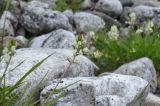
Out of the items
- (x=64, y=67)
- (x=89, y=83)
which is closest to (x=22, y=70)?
(x=64, y=67)

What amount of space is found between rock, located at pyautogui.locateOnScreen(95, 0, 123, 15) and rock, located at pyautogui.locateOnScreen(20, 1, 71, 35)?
280 centimetres

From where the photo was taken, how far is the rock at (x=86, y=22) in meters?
11.1

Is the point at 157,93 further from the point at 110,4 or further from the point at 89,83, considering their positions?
the point at 110,4

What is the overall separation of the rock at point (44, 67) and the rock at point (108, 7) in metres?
6.70

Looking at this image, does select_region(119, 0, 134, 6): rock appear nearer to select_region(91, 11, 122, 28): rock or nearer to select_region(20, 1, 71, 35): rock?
select_region(91, 11, 122, 28): rock

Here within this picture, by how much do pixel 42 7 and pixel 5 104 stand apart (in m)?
6.99

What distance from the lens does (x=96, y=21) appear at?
11.5m

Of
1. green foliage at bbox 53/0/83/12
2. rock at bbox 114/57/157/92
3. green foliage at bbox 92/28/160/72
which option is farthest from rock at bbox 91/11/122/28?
rock at bbox 114/57/157/92

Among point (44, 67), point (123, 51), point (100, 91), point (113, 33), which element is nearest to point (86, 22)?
point (123, 51)

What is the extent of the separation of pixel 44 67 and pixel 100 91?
0.75 metres

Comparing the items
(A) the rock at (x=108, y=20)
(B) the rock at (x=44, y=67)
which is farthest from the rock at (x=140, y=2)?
(B) the rock at (x=44, y=67)

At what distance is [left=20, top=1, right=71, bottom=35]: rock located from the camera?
406 inches

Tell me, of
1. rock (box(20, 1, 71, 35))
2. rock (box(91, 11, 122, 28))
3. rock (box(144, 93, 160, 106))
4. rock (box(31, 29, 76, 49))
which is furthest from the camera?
rock (box(91, 11, 122, 28))

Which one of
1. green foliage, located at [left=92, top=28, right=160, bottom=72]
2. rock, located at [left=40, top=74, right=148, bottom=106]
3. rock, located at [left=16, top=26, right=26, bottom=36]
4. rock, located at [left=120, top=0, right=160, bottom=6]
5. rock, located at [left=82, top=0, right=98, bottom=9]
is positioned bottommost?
rock, located at [left=120, top=0, right=160, bottom=6]
